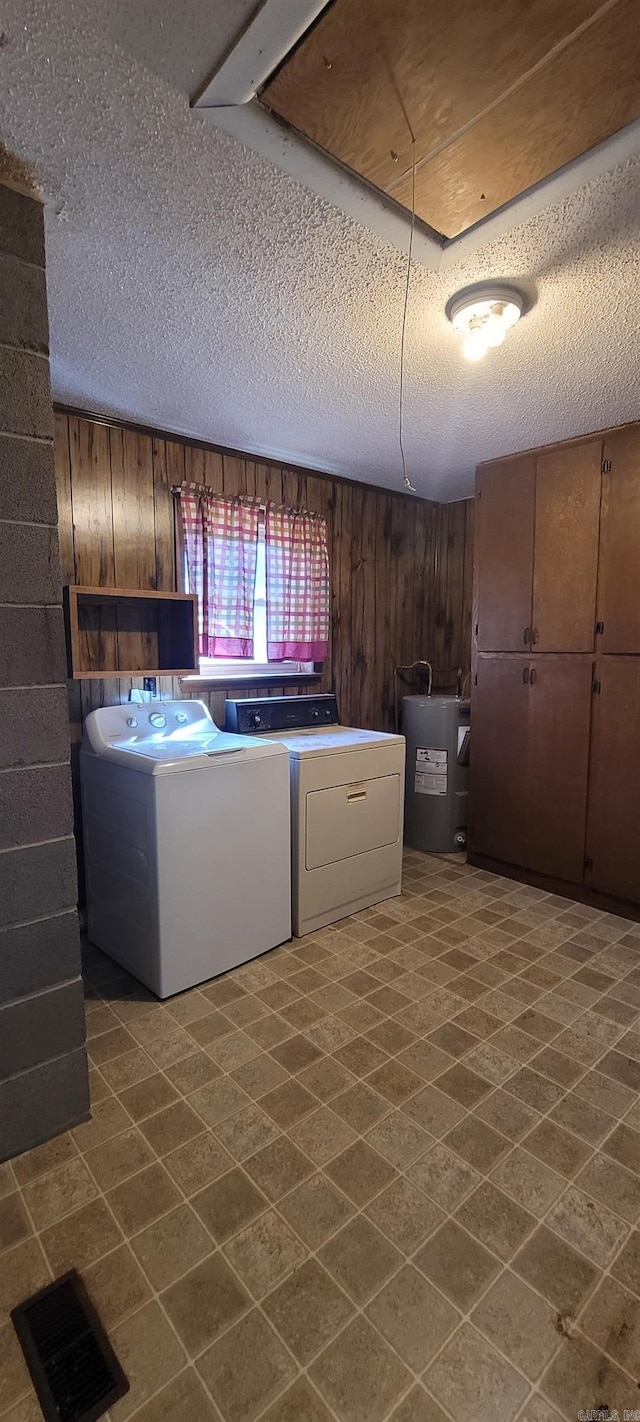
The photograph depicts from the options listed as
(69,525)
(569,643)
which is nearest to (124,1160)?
(69,525)

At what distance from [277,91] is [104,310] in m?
0.89

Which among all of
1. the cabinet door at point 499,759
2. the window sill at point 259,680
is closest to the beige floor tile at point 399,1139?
the cabinet door at point 499,759

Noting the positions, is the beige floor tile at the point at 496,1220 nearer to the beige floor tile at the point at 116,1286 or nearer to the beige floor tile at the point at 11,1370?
the beige floor tile at the point at 116,1286

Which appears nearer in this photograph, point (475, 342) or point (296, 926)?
point (475, 342)

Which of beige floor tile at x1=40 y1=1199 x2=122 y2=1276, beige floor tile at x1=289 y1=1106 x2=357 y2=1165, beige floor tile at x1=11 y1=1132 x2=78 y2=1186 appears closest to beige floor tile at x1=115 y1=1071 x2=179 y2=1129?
beige floor tile at x1=11 y1=1132 x2=78 y2=1186

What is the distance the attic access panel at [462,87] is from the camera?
903 millimetres

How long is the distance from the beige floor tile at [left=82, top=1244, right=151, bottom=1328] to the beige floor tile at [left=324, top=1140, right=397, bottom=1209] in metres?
0.44

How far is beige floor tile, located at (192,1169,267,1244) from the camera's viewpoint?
1240mm

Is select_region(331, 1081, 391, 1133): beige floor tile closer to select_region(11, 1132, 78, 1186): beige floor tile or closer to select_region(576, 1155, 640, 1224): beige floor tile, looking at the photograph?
select_region(576, 1155, 640, 1224): beige floor tile

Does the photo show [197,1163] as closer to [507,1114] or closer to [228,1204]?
[228,1204]

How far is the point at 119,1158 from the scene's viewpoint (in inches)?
55.4

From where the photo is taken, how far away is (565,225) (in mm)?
1332

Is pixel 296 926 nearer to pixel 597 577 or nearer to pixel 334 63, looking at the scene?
pixel 597 577

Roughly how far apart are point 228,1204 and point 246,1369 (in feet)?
0.99
